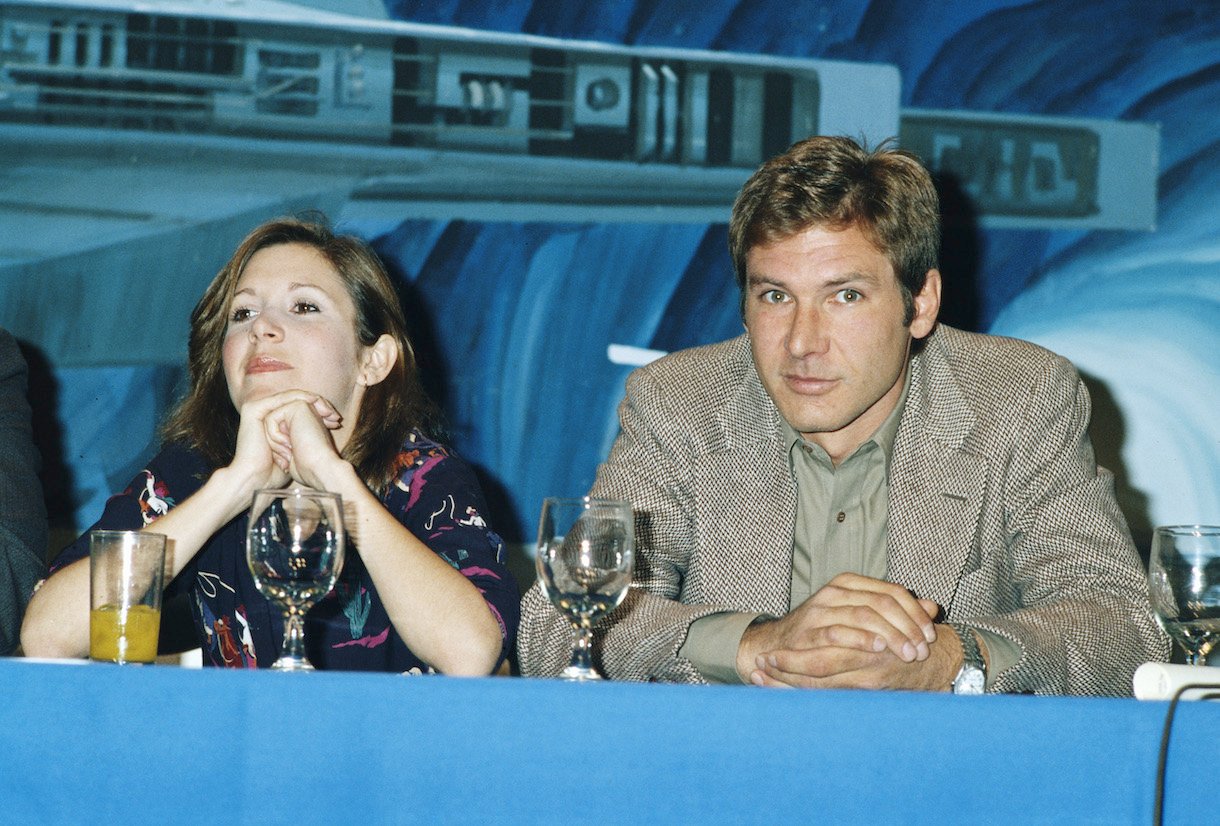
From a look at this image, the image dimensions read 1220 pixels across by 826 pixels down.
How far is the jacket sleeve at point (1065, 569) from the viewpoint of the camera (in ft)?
5.26

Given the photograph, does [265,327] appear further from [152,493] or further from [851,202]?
[851,202]

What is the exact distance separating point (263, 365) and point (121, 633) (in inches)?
23.8

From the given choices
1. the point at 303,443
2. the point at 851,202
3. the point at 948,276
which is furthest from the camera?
the point at 948,276

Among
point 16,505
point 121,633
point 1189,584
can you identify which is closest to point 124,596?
point 121,633

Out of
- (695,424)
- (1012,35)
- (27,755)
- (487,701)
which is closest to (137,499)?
(695,424)

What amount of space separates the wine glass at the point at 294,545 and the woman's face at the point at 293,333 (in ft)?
1.87

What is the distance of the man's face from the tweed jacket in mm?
132

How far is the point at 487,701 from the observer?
94cm

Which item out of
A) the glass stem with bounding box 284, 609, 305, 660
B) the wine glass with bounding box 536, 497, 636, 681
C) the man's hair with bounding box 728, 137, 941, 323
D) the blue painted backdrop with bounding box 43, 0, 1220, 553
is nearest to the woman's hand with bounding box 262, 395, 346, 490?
the glass stem with bounding box 284, 609, 305, 660

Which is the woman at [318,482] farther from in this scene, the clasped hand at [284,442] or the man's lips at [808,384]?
the man's lips at [808,384]

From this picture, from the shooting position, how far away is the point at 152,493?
1.91m

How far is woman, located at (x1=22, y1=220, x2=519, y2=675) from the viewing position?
63.7 inches

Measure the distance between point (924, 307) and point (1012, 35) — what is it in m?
1.18

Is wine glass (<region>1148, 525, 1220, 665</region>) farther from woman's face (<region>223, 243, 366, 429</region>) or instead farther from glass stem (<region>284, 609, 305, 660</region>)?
woman's face (<region>223, 243, 366, 429</region>)
